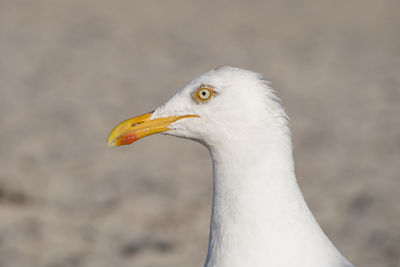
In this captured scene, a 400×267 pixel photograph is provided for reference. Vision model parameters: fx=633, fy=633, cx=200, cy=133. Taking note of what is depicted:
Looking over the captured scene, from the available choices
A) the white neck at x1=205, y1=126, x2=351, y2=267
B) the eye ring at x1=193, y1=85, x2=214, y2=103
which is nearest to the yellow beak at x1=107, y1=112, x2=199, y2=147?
the eye ring at x1=193, y1=85, x2=214, y2=103

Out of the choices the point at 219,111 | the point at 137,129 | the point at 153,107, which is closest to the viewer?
the point at 219,111

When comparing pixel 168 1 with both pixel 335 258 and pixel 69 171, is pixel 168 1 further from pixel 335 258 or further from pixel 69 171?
pixel 335 258

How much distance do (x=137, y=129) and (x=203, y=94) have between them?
463mm

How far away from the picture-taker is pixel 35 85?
11.0 metres

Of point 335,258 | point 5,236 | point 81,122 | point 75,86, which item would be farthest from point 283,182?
point 75,86

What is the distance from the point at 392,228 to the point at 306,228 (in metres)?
3.64

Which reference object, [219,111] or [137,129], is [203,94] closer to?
[219,111]

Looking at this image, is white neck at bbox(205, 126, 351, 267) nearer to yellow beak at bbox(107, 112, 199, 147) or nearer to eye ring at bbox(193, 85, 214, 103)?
eye ring at bbox(193, 85, 214, 103)

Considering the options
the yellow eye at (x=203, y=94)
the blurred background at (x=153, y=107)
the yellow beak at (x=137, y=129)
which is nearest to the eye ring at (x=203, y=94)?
the yellow eye at (x=203, y=94)

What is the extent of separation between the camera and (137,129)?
143 inches

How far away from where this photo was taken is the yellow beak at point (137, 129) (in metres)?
3.57

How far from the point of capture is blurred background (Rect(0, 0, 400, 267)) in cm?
675

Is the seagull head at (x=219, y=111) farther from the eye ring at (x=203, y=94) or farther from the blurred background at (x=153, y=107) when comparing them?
the blurred background at (x=153, y=107)

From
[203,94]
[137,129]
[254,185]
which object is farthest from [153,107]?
[254,185]
